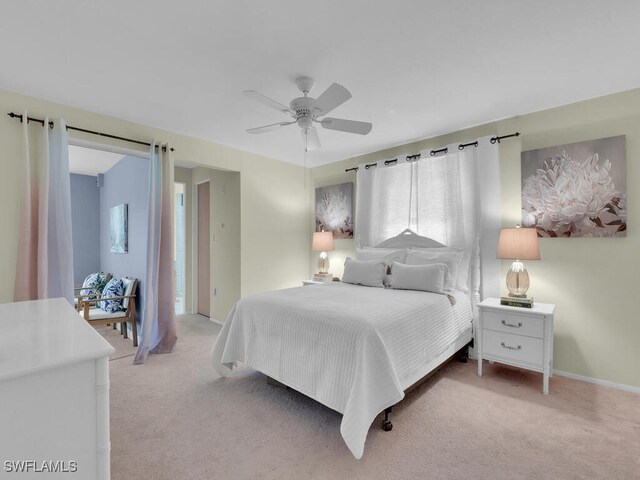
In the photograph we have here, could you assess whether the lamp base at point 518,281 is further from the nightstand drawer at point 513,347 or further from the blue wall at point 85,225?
the blue wall at point 85,225

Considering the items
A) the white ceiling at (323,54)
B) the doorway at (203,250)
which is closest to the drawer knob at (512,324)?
the white ceiling at (323,54)

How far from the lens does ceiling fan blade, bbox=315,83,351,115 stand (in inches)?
76.8

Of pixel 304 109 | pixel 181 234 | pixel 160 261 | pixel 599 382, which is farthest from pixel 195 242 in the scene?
pixel 599 382

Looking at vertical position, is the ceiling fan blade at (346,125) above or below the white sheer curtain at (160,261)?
above

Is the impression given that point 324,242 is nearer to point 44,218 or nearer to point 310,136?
point 310,136

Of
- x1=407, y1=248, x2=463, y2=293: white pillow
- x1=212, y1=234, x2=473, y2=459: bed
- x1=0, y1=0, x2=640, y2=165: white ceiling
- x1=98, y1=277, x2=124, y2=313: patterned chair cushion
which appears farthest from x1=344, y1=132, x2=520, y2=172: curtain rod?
x1=98, y1=277, x2=124, y2=313: patterned chair cushion

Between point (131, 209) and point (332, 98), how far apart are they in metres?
3.87

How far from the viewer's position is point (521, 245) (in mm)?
2729

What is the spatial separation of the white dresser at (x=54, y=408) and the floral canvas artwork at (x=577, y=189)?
342 cm

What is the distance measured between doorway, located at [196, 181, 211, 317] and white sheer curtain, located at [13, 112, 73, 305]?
2.31m

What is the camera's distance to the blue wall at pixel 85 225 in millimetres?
5816

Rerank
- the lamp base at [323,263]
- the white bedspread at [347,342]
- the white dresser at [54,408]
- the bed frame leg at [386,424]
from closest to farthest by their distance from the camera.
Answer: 1. the white dresser at [54,408]
2. the white bedspread at [347,342]
3. the bed frame leg at [386,424]
4. the lamp base at [323,263]

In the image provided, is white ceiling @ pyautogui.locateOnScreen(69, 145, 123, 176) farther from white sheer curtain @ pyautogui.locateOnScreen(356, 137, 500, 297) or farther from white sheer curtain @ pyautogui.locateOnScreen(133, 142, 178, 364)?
white sheer curtain @ pyautogui.locateOnScreen(356, 137, 500, 297)

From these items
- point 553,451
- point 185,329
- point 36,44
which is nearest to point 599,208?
point 553,451
